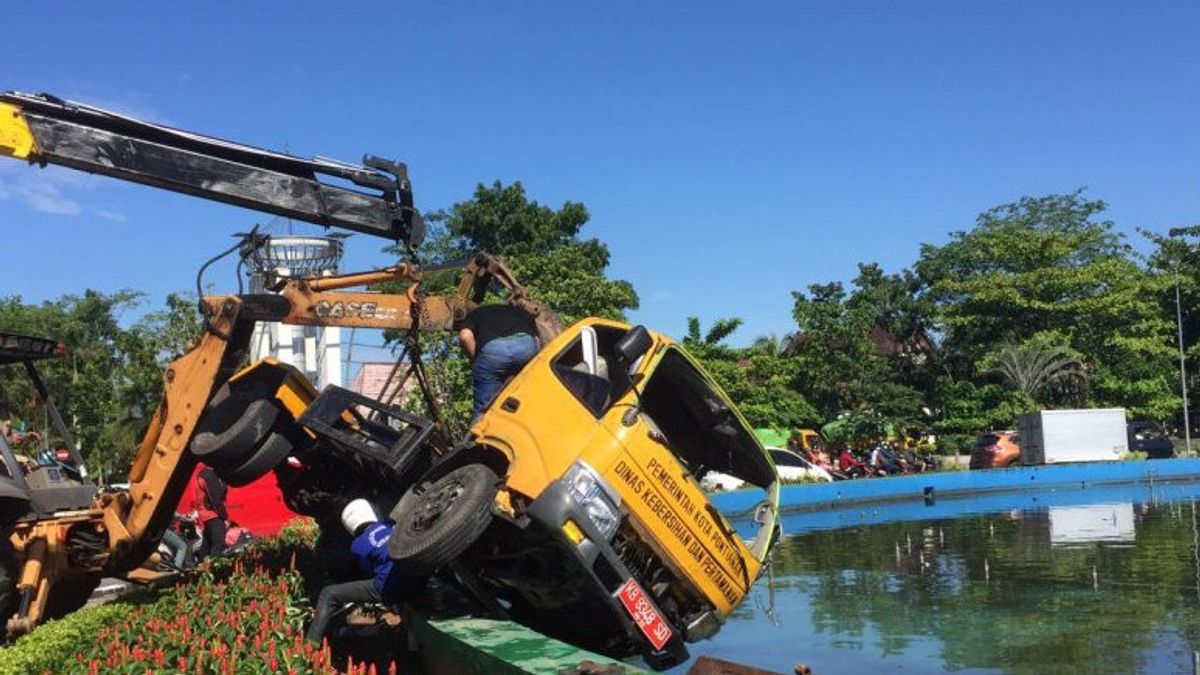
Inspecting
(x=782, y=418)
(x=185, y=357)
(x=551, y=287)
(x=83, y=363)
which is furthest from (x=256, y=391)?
(x=83, y=363)

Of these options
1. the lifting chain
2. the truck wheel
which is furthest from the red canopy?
the truck wheel

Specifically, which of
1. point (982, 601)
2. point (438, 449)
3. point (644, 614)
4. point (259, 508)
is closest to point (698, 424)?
point (438, 449)

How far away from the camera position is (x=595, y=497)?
250 inches

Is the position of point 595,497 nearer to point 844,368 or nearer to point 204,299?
point 204,299

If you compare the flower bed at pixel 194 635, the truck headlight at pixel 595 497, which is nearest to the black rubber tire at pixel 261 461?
the flower bed at pixel 194 635

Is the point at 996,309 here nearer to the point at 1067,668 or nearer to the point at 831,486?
the point at 831,486

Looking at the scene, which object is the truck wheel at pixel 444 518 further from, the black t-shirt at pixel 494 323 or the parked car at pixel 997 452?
the parked car at pixel 997 452

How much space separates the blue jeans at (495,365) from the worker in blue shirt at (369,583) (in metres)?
1.11

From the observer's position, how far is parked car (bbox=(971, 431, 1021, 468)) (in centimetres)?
A: 3284

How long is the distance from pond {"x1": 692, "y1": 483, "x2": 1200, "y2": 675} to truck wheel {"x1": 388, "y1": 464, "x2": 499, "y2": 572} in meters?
3.30

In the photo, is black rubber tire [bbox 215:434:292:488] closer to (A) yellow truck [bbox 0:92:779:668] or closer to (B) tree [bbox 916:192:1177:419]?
(A) yellow truck [bbox 0:92:779:668]

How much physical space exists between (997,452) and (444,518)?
30.0m

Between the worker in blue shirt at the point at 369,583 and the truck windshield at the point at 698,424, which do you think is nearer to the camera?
the worker in blue shirt at the point at 369,583

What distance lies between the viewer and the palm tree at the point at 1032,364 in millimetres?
39438
